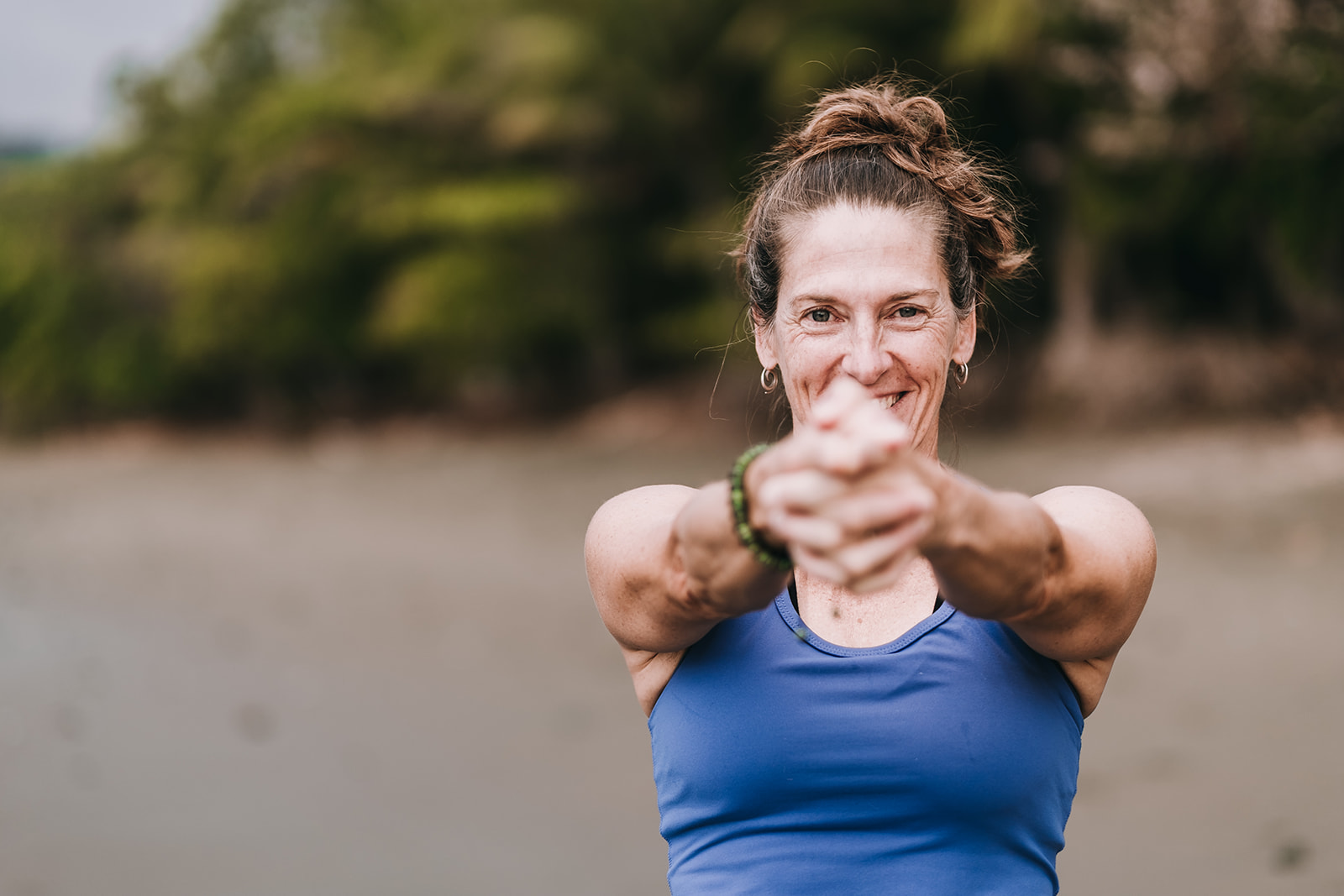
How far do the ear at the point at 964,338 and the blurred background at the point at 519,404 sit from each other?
1.30ft

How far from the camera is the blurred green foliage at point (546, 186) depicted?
11898 mm

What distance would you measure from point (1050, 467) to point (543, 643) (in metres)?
6.23

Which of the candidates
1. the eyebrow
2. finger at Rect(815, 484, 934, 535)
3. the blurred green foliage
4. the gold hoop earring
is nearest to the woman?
the eyebrow

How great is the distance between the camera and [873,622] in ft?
5.49

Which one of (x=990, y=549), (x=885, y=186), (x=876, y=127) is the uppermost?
(x=876, y=127)

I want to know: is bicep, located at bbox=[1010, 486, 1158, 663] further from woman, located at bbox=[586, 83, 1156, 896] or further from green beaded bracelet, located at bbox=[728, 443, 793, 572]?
green beaded bracelet, located at bbox=[728, 443, 793, 572]

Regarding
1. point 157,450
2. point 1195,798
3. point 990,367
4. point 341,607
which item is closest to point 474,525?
point 341,607

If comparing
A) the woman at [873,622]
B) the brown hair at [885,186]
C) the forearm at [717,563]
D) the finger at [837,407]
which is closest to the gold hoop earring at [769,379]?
the brown hair at [885,186]

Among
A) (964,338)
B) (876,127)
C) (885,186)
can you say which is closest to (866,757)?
(964,338)

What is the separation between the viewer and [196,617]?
355 inches

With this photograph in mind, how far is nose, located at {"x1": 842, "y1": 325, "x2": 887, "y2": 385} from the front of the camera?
170cm

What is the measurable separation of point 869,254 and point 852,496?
72cm

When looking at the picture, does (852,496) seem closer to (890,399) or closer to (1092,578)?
(1092,578)

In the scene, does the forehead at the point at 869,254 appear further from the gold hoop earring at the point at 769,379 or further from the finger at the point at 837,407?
the finger at the point at 837,407
